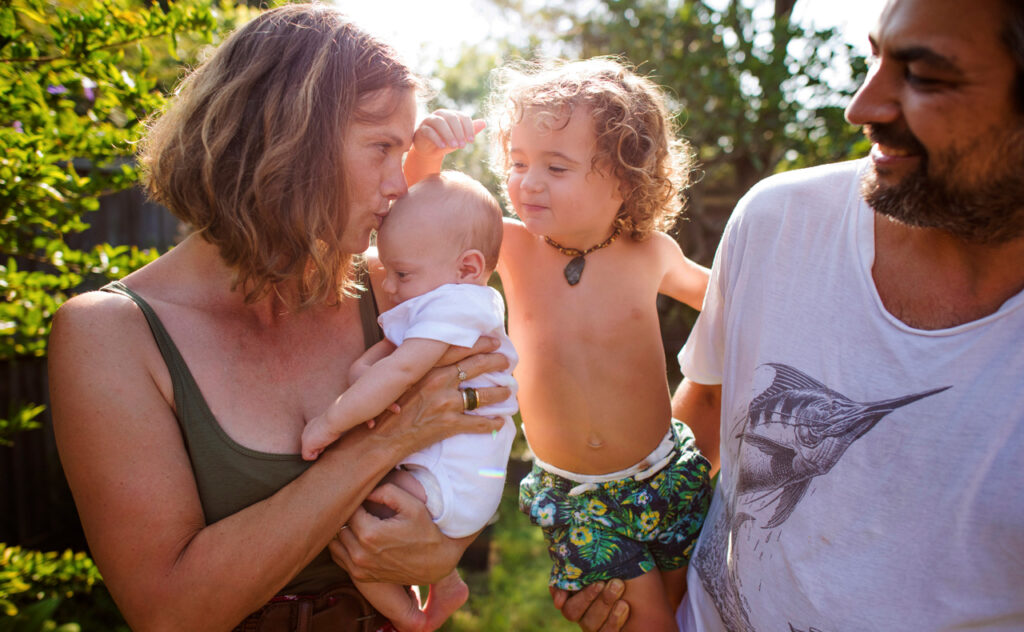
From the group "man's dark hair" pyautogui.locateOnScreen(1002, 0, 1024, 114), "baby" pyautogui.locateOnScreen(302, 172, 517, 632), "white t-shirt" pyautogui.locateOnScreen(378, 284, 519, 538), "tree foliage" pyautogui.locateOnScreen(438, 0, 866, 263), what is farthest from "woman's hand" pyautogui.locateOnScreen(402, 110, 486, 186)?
"tree foliage" pyautogui.locateOnScreen(438, 0, 866, 263)

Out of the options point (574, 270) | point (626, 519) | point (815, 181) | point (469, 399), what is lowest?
point (626, 519)

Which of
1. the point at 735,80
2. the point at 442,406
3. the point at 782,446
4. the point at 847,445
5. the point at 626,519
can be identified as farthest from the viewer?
the point at 735,80

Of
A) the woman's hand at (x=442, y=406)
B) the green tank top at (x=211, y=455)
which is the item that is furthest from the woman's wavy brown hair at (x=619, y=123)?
the green tank top at (x=211, y=455)

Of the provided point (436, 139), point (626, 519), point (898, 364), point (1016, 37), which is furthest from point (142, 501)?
point (1016, 37)

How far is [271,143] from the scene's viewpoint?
5.70 feet

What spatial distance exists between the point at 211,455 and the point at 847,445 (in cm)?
150

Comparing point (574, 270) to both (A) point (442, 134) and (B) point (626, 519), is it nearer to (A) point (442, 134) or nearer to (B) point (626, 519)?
(A) point (442, 134)

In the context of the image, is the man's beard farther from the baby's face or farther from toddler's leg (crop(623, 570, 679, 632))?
toddler's leg (crop(623, 570, 679, 632))

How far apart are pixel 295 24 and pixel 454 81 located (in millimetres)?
5598

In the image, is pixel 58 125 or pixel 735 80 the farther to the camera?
pixel 735 80

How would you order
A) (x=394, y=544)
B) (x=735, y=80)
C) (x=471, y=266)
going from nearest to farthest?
(x=394, y=544)
(x=471, y=266)
(x=735, y=80)

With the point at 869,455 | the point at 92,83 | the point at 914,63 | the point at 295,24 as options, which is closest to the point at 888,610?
the point at 869,455

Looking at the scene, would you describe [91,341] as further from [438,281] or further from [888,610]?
[888,610]

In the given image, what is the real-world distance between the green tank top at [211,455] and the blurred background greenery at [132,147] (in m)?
0.51
